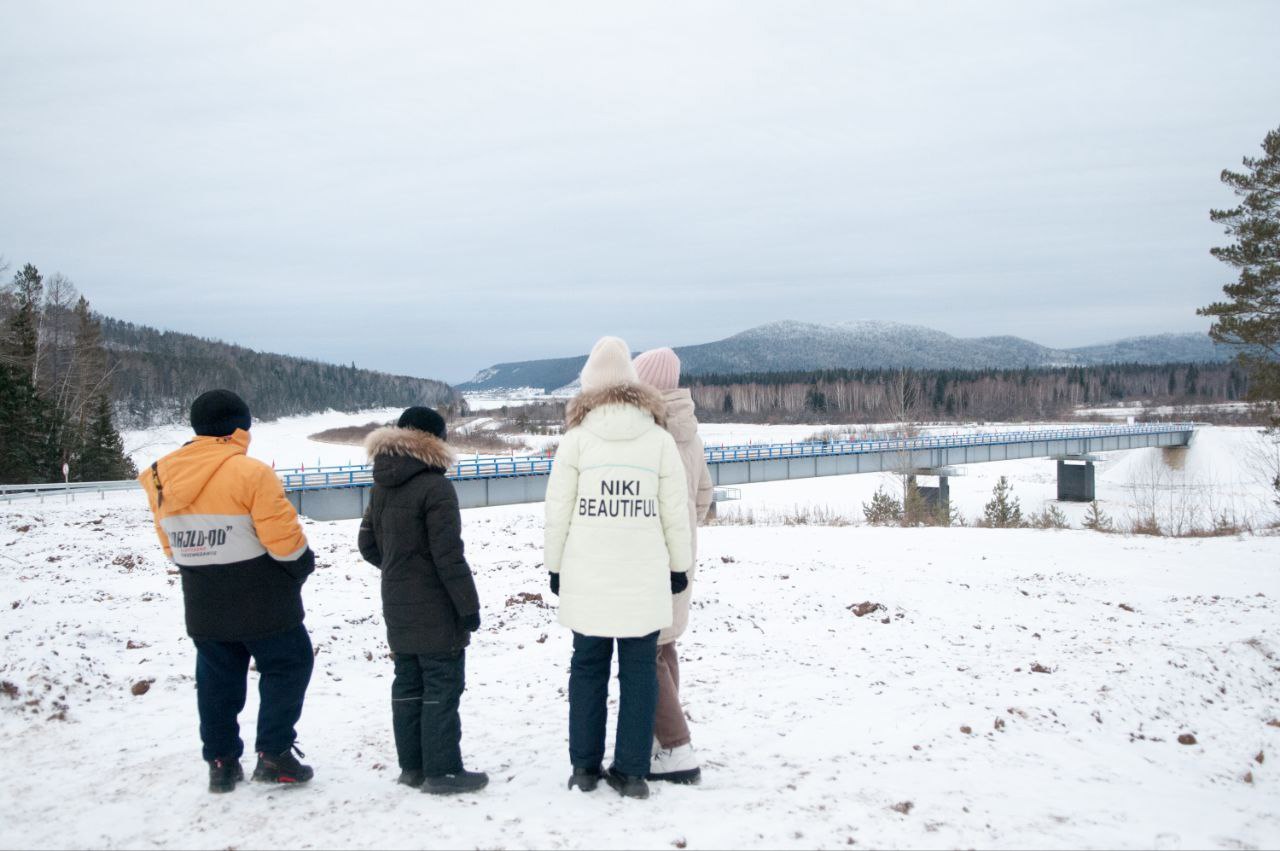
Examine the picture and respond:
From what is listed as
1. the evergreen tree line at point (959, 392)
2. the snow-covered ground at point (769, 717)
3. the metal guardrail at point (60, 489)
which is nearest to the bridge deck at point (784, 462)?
the metal guardrail at point (60, 489)

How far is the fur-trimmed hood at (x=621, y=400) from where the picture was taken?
3.88 meters

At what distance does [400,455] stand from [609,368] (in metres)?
1.12

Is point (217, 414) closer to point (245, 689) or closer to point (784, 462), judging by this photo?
point (245, 689)

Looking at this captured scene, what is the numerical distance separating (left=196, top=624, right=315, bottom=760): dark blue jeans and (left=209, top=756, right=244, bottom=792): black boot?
29mm

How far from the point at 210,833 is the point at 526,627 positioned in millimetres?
4232

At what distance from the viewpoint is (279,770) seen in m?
3.98

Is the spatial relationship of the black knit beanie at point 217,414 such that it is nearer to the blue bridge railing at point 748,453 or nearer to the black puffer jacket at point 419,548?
the black puffer jacket at point 419,548

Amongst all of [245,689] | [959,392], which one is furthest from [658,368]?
[959,392]

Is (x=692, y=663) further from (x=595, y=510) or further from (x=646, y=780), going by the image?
(x=595, y=510)

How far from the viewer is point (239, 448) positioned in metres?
3.99

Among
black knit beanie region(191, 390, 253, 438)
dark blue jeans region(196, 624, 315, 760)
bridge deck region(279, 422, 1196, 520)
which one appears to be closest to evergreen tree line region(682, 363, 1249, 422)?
bridge deck region(279, 422, 1196, 520)

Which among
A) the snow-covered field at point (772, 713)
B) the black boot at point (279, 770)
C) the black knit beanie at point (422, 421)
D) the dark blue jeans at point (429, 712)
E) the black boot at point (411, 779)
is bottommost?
the snow-covered field at point (772, 713)

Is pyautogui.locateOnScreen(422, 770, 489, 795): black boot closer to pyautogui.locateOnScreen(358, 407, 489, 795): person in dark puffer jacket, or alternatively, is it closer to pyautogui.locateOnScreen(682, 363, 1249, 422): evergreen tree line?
pyautogui.locateOnScreen(358, 407, 489, 795): person in dark puffer jacket

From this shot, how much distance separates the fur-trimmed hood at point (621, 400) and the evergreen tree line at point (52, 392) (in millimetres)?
31667
